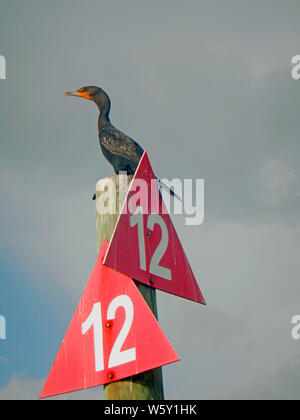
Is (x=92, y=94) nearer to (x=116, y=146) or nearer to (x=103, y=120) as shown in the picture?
(x=103, y=120)

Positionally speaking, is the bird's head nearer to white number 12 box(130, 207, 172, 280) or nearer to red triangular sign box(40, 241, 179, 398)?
white number 12 box(130, 207, 172, 280)

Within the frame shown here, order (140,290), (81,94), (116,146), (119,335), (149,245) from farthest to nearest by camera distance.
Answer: (81,94) → (116,146) → (149,245) → (140,290) → (119,335)

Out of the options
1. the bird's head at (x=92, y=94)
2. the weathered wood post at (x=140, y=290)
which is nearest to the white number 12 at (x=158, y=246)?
the weathered wood post at (x=140, y=290)

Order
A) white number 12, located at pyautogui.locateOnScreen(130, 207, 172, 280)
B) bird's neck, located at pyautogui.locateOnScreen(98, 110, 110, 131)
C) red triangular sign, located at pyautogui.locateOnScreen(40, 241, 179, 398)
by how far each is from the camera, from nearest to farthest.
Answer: red triangular sign, located at pyautogui.locateOnScreen(40, 241, 179, 398) < white number 12, located at pyautogui.locateOnScreen(130, 207, 172, 280) < bird's neck, located at pyautogui.locateOnScreen(98, 110, 110, 131)

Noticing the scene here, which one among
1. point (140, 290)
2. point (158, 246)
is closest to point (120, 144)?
point (158, 246)

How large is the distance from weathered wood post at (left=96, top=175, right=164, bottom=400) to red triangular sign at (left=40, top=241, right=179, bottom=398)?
93 mm

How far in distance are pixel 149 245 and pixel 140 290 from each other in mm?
371

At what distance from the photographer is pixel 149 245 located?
5.20m

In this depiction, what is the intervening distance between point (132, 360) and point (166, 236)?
1092 millimetres

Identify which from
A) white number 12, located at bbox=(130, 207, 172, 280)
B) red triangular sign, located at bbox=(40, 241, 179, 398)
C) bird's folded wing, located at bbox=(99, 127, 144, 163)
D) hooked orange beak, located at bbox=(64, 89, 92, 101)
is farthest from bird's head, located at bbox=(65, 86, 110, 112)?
red triangular sign, located at bbox=(40, 241, 179, 398)

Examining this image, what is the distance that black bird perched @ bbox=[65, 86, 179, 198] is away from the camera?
6777 millimetres

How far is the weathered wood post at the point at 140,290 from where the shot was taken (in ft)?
15.6

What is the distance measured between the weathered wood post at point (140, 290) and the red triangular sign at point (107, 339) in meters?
0.09
